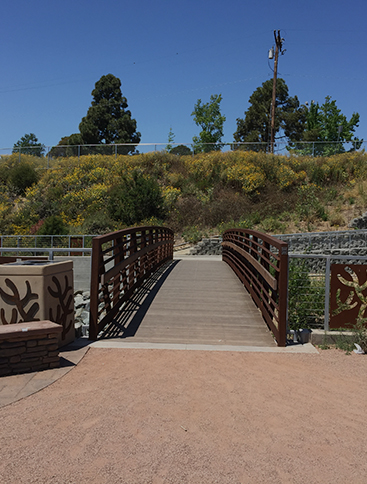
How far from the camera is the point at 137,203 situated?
30.8 m

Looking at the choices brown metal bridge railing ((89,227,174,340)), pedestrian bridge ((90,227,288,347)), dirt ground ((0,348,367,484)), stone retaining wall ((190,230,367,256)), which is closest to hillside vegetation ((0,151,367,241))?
stone retaining wall ((190,230,367,256))

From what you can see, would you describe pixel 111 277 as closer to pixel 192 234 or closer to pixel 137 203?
pixel 137 203

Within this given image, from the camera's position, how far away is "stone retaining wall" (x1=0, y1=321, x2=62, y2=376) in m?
5.54

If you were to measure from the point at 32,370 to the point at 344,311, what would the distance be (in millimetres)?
4959

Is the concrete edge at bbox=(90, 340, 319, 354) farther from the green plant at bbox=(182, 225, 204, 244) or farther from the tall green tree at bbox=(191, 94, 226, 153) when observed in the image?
the tall green tree at bbox=(191, 94, 226, 153)

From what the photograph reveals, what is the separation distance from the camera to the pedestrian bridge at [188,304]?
734 centimetres

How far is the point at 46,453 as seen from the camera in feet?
12.2

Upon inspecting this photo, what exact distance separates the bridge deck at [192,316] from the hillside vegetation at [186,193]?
18811 millimetres

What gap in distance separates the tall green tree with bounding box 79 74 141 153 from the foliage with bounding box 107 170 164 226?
1456 inches

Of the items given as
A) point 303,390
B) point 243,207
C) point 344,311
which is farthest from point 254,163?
point 303,390

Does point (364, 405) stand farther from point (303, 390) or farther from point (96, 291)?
point (96, 291)

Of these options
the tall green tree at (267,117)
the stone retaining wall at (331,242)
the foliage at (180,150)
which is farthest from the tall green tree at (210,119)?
the stone retaining wall at (331,242)

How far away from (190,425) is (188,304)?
5.37 meters

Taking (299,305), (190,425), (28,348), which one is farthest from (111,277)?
(190,425)
